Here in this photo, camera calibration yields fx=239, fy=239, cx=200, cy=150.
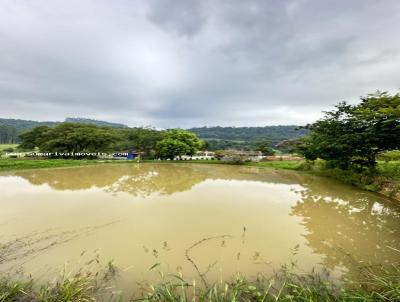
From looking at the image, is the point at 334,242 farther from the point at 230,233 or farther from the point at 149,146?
the point at 149,146

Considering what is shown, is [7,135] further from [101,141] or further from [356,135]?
[356,135]

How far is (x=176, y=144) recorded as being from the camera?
32.2m

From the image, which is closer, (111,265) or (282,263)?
(111,265)

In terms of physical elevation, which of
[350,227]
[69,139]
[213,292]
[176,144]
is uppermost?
[69,139]

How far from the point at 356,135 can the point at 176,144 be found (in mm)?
21938

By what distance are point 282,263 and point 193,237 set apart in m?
2.35

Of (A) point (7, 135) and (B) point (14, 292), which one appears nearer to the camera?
(B) point (14, 292)

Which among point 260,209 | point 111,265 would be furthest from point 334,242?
point 111,265

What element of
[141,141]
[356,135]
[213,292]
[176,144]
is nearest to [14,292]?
[213,292]

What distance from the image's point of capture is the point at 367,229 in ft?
24.1

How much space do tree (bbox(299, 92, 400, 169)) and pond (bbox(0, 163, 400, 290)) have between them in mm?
3485

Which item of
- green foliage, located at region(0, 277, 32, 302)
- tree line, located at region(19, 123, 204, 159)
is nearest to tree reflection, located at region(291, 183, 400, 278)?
green foliage, located at region(0, 277, 32, 302)

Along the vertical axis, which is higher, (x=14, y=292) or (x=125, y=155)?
(x=125, y=155)

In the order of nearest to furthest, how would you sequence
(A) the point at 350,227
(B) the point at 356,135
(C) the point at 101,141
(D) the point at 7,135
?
(A) the point at 350,227 < (B) the point at 356,135 < (C) the point at 101,141 < (D) the point at 7,135
